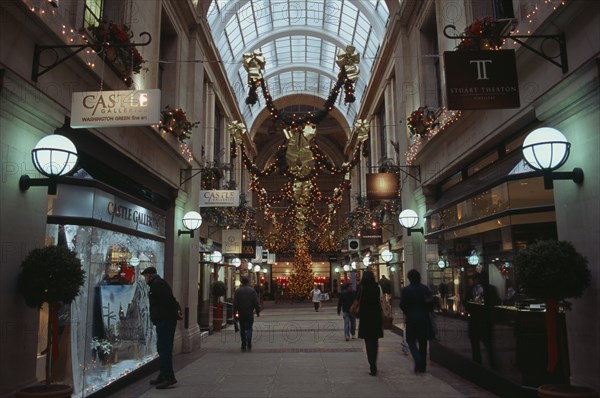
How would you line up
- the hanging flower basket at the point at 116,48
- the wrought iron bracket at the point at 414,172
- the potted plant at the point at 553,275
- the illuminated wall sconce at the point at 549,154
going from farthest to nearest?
the wrought iron bracket at the point at 414,172 < the hanging flower basket at the point at 116,48 < the illuminated wall sconce at the point at 549,154 < the potted plant at the point at 553,275

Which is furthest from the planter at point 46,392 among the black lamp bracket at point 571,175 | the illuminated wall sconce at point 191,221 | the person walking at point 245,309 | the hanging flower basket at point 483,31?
the hanging flower basket at point 483,31

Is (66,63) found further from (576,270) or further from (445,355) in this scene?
(445,355)

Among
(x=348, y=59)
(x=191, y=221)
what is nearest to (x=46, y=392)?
(x=191, y=221)

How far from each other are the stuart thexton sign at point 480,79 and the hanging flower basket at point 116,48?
445 centimetres

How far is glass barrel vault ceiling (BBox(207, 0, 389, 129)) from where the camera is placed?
20.6 metres

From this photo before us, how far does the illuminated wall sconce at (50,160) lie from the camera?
16.2ft

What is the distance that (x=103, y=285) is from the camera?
713 cm

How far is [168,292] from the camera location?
288 inches

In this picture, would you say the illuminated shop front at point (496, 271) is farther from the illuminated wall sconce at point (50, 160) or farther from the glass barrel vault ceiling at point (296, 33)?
the glass barrel vault ceiling at point (296, 33)

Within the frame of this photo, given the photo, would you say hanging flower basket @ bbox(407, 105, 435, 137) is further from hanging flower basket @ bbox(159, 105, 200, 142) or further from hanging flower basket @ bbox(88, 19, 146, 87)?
hanging flower basket @ bbox(88, 19, 146, 87)

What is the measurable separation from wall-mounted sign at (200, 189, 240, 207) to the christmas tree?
21403 mm

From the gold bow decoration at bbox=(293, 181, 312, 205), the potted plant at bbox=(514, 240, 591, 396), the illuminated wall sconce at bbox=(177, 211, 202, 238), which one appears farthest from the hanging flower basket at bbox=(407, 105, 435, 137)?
the gold bow decoration at bbox=(293, 181, 312, 205)

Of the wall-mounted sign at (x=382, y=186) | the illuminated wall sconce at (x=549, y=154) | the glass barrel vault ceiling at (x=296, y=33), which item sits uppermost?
the glass barrel vault ceiling at (x=296, y=33)

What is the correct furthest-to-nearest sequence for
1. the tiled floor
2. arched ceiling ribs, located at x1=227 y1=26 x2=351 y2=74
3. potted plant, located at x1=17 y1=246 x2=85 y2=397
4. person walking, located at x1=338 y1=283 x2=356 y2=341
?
arched ceiling ribs, located at x1=227 y1=26 x2=351 y2=74 → person walking, located at x1=338 y1=283 x2=356 y2=341 → the tiled floor → potted plant, located at x1=17 y1=246 x2=85 y2=397
